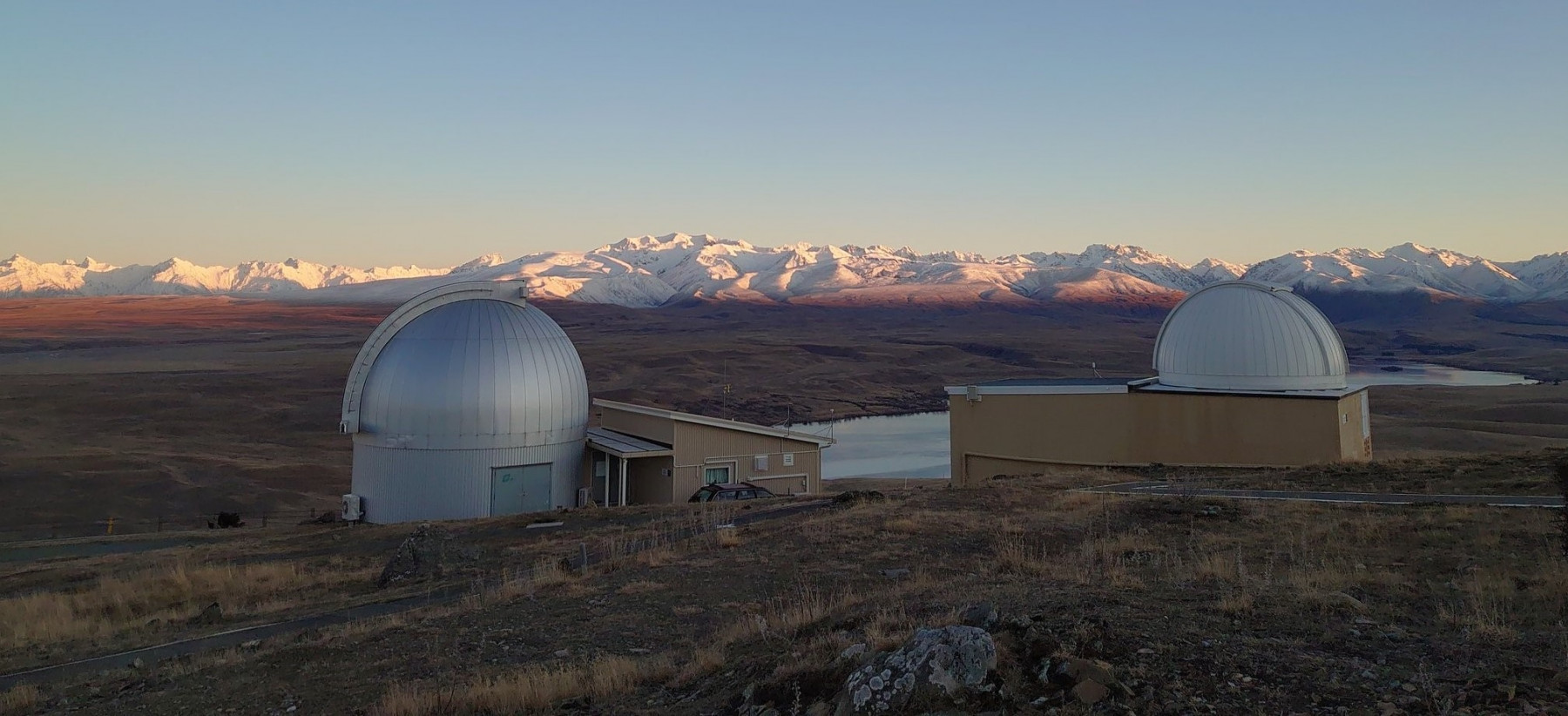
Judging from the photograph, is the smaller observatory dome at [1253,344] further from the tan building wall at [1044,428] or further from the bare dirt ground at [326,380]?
the bare dirt ground at [326,380]

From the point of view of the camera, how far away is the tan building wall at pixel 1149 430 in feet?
74.2

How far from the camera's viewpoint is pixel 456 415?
76.5ft

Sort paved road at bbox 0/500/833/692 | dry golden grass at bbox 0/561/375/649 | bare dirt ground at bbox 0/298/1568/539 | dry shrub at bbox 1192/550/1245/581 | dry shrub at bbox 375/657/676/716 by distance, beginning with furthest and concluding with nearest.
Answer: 1. bare dirt ground at bbox 0/298/1568/539
2. dry golden grass at bbox 0/561/375/649
3. paved road at bbox 0/500/833/692
4. dry shrub at bbox 1192/550/1245/581
5. dry shrub at bbox 375/657/676/716

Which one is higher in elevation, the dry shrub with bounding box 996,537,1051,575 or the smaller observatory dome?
the smaller observatory dome

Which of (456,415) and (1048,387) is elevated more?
(1048,387)

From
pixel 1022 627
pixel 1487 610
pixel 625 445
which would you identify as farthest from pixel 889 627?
pixel 625 445

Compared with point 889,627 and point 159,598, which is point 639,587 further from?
point 159,598

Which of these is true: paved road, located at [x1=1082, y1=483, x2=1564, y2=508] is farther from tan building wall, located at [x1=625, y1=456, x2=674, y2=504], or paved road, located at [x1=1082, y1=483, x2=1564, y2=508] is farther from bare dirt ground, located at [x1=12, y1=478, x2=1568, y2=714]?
tan building wall, located at [x1=625, y1=456, x2=674, y2=504]

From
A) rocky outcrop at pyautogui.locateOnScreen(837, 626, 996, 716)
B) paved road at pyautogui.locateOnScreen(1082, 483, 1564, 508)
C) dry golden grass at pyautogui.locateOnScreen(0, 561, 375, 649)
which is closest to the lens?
rocky outcrop at pyautogui.locateOnScreen(837, 626, 996, 716)

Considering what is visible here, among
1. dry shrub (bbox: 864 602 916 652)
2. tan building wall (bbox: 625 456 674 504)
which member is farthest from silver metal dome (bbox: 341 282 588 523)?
dry shrub (bbox: 864 602 916 652)

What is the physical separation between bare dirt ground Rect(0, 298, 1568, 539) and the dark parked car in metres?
16.7

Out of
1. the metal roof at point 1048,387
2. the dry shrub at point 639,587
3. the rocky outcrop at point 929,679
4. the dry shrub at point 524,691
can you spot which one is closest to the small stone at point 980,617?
the rocky outcrop at point 929,679

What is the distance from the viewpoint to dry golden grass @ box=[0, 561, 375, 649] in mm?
11594

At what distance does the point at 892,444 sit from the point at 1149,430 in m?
33.4
